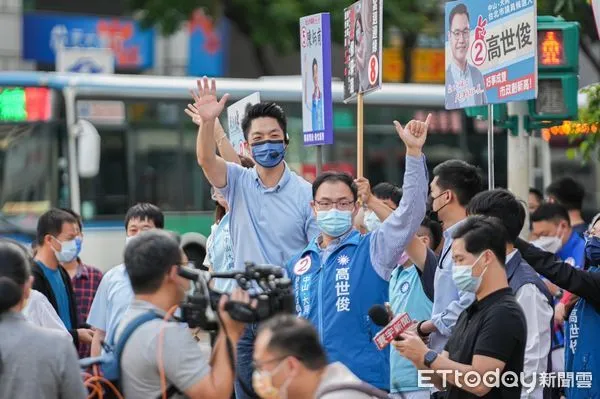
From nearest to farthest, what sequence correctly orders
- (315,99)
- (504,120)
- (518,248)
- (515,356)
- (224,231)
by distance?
(515,356), (518,248), (224,231), (315,99), (504,120)

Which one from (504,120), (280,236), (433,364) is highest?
(504,120)

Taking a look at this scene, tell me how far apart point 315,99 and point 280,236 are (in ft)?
5.45

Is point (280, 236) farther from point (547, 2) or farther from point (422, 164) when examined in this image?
point (547, 2)

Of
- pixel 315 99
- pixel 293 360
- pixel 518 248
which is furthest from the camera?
pixel 315 99

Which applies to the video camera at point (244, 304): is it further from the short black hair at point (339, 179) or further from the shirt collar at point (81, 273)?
the shirt collar at point (81, 273)

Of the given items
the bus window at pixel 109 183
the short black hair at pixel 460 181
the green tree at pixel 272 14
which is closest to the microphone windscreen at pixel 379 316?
the short black hair at pixel 460 181

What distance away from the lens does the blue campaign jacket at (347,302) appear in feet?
21.0

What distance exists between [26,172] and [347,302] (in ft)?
35.8

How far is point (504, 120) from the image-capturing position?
9.84 metres

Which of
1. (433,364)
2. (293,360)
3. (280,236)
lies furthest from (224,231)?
(293,360)

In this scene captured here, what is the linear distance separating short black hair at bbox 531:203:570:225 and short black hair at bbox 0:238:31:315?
624 centimetres

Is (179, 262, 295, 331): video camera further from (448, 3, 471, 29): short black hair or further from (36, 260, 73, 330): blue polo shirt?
(448, 3, 471, 29): short black hair

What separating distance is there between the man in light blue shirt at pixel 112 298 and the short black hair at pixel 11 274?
155 cm

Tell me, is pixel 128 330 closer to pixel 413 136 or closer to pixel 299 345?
pixel 299 345
